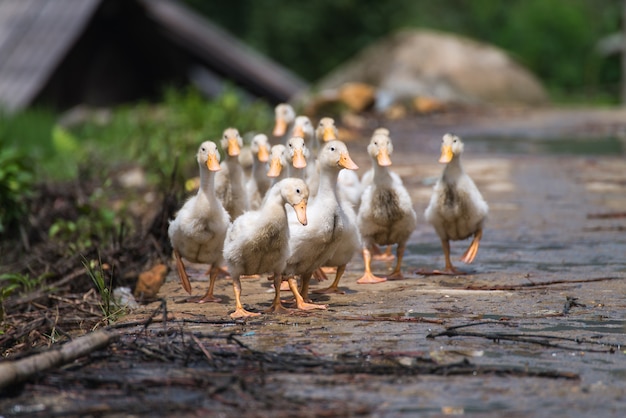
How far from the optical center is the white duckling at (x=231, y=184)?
8.79m

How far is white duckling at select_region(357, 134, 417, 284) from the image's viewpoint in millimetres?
8133

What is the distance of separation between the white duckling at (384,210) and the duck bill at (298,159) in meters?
0.72

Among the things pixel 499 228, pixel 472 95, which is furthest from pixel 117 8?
pixel 499 228

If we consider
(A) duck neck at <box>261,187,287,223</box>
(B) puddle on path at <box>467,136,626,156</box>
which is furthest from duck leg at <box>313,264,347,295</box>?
(B) puddle on path at <box>467,136,626,156</box>

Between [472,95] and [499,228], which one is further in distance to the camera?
[472,95]

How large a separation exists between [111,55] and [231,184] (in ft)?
45.8

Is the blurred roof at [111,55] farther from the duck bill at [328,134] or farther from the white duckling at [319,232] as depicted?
the white duckling at [319,232]

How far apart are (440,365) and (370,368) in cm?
33

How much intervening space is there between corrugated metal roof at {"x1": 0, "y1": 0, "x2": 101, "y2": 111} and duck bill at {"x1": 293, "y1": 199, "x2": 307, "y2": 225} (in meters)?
12.2

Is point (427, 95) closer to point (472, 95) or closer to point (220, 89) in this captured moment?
point (472, 95)

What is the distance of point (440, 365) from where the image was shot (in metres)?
5.34

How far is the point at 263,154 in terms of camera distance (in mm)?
8930

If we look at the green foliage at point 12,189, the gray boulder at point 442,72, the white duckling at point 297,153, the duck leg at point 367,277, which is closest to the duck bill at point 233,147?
the white duckling at point 297,153

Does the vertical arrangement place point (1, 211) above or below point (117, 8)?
below
